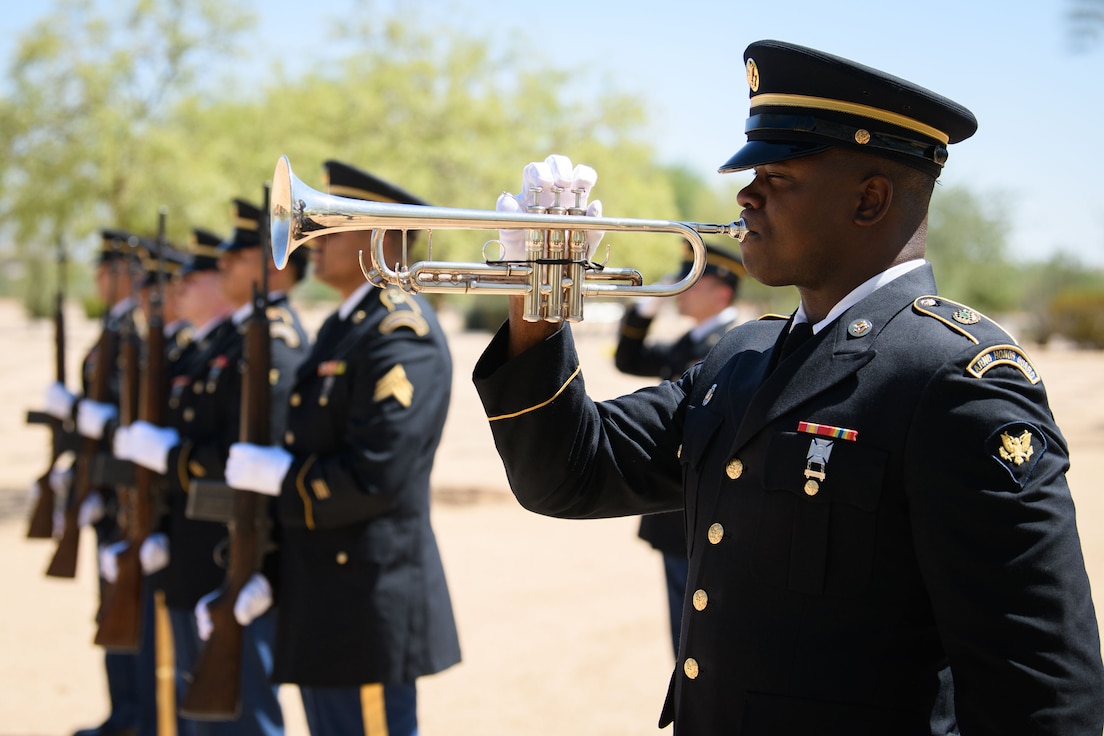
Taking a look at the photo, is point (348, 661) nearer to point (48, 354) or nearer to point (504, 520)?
point (504, 520)

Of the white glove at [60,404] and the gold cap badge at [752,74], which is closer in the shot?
the gold cap badge at [752,74]

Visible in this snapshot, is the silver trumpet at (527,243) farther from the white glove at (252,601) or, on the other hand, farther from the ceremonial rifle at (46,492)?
the ceremonial rifle at (46,492)

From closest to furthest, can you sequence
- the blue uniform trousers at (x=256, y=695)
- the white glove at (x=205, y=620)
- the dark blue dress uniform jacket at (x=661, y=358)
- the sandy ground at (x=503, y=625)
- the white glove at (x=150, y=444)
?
the white glove at (x=205, y=620)
the blue uniform trousers at (x=256, y=695)
the dark blue dress uniform jacket at (x=661, y=358)
the white glove at (x=150, y=444)
the sandy ground at (x=503, y=625)

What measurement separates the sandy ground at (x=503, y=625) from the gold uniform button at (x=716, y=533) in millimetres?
3478

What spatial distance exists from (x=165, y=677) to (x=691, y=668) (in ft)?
12.6

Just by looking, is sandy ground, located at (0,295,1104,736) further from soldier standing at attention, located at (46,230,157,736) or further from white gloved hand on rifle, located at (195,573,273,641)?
white gloved hand on rifle, located at (195,573,273,641)

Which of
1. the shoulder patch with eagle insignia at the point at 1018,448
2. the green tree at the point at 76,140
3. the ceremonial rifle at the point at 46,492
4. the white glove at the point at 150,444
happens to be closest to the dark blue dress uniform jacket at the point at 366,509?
the white glove at the point at 150,444

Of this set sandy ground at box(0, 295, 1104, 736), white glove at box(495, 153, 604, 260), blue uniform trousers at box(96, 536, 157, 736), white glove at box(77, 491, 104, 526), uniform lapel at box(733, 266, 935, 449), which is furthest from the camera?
white glove at box(77, 491, 104, 526)

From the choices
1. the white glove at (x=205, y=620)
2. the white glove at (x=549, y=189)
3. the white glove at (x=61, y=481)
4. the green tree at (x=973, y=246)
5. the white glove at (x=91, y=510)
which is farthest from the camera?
the green tree at (x=973, y=246)

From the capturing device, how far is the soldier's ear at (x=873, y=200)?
6.73 ft

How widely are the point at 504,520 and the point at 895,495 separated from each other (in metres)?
8.88

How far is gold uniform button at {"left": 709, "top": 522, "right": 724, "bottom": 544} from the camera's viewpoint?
2094mm

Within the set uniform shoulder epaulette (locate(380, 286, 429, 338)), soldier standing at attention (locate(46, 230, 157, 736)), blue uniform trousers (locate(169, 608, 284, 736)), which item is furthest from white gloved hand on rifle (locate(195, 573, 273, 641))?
soldier standing at attention (locate(46, 230, 157, 736))

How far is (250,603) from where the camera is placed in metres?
4.13
